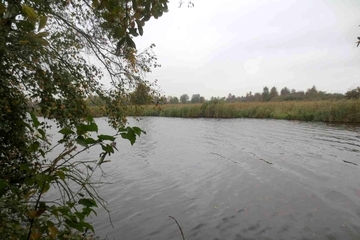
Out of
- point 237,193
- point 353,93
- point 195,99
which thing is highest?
point 195,99

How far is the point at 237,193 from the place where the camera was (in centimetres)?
767

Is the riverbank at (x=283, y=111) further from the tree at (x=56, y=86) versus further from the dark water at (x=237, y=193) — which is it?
the tree at (x=56, y=86)

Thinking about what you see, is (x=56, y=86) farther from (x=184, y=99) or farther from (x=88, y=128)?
(x=184, y=99)

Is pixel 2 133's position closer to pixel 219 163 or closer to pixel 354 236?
pixel 354 236

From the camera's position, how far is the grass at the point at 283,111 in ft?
76.1

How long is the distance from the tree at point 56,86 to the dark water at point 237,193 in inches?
110

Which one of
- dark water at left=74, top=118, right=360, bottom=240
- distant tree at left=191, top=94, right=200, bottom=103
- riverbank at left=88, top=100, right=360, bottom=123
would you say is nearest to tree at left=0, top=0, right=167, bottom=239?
dark water at left=74, top=118, right=360, bottom=240

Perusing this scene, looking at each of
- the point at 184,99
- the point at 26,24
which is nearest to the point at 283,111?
the point at 26,24

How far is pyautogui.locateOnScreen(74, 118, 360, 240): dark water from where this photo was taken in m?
5.63

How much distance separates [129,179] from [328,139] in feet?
42.3

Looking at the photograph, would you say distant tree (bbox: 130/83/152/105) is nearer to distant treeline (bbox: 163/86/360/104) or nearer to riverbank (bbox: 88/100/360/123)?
riverbank (bbox: 88/100/360/123)

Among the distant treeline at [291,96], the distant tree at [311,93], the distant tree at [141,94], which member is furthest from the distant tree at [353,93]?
the distant tree at [141,94]

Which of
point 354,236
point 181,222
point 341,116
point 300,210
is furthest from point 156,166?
point 341,116

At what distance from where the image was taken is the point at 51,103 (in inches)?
148
